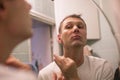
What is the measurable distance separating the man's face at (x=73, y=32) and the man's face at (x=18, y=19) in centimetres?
85

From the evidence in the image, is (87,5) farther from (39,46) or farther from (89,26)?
(39,46)

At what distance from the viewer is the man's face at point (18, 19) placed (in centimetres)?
49

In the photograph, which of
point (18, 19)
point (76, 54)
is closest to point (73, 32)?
point (76, 54)

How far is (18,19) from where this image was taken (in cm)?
51

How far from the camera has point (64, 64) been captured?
A: 112 centimetres

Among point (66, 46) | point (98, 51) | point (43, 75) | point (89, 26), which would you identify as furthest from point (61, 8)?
point (43, 75)

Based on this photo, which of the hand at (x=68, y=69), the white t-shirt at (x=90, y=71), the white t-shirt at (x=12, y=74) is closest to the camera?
the white t-shirt at (x=12, y=74)

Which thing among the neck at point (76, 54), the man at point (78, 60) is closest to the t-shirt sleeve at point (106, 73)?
the man at point (78, 60)

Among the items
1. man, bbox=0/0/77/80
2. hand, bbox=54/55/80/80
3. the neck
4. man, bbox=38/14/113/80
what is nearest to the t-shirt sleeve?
man, bbox=38/14/113/80

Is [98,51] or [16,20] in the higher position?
[16,20]

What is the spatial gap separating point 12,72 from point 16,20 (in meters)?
0.17

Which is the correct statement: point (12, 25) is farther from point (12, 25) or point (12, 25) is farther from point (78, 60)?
point (78, 60)

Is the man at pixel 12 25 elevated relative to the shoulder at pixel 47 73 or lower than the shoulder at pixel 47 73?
elevated

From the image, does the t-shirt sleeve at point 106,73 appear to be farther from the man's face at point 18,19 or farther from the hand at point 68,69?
the man's face at point 18,19
